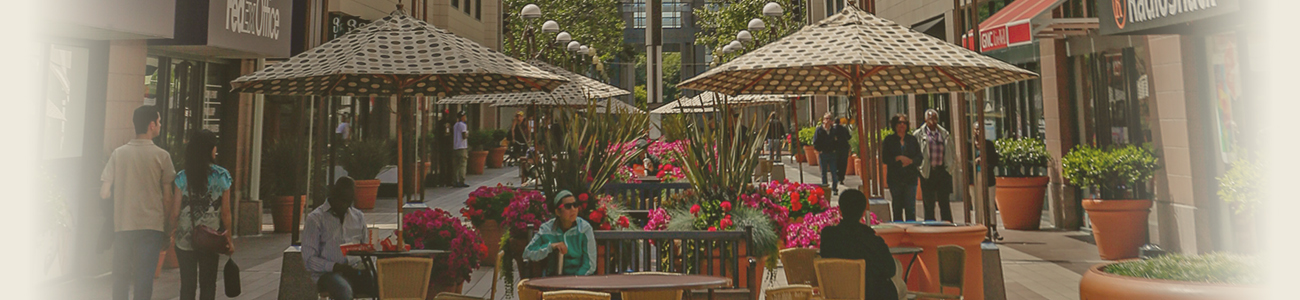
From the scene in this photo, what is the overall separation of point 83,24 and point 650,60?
57.9 feet

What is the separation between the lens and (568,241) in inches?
230

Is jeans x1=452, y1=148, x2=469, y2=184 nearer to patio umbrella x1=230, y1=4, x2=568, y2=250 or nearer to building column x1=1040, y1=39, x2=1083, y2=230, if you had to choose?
building column x1=1040, y1=39, x2=1083, y2=230

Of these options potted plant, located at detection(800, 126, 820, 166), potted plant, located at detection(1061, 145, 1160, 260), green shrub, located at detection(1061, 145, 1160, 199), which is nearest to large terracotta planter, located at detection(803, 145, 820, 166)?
potted plant, located at detection(800, 126, 820, 166)

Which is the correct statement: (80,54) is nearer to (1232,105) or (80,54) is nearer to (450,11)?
(1232,105)

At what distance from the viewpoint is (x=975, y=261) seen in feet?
22.0

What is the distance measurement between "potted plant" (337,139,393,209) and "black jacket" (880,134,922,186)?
907 cm

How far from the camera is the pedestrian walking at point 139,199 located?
635 centimetres

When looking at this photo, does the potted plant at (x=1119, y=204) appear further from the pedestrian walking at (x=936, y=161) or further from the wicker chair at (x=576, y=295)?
the wicker chair at (x=576, y=295)

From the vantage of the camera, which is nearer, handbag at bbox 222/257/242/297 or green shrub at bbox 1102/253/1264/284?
green shrub at bbox 1102/253/1264/284

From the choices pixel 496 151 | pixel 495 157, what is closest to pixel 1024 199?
pixel 496 151

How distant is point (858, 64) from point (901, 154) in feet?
19.6

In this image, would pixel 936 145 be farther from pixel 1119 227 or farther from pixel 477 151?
pixel 477 151

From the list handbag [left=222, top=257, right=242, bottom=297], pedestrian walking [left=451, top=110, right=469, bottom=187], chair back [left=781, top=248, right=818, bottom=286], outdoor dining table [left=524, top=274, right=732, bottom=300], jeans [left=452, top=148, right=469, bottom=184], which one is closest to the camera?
outdoor dining table [left=524, top=274, right=732, bottom=300]

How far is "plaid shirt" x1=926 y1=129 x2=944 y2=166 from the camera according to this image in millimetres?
11242
